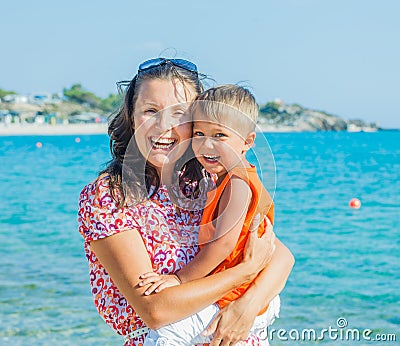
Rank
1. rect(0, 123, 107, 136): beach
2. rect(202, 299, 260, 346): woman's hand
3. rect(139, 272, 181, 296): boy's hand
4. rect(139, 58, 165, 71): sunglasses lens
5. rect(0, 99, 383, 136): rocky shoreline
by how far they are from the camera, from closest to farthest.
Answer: rect(139, 272, 181, 296): boy's hand → rect(202, 299, 260, 346): woman's hand → rect(139, 58, 165, 71): sunglasses lens → rect(0, 123, 107, 136): beach → rect(0, 99, 383, 136): rocky shoreline

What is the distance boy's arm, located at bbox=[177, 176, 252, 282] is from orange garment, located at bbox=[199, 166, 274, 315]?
21mm

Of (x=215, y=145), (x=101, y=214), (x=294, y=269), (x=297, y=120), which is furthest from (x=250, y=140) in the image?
(x=297, y=120)

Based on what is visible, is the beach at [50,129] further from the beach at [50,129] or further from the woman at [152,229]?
the woman at [152,229]

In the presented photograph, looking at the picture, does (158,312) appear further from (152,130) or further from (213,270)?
(152,130)

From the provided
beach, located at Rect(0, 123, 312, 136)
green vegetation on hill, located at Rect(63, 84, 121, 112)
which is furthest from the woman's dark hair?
green vegetation on hill, located at Rect(63, 84, 121, 112)

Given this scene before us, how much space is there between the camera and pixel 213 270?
7.34ft

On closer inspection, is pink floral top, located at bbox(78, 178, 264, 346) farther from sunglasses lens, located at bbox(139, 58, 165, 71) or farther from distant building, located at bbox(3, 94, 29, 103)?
distant building, located at bbox(3, 94, 29, 103)

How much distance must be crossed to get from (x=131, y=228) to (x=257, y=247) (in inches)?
16.8

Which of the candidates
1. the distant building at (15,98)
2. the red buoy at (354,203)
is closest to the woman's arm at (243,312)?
the red buoy at (354,203)

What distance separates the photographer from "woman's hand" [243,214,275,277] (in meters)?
2.24

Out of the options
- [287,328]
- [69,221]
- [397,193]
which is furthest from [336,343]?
[397,193]

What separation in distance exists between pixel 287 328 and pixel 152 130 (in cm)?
479

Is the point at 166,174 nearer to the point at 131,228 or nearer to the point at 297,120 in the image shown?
the point at 131,228

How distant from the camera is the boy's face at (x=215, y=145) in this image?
229 centimetres
